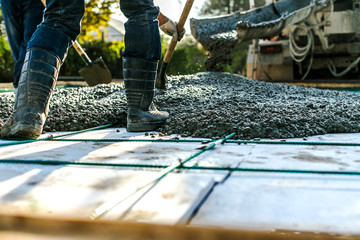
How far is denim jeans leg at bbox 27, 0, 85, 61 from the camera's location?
2.03 metres

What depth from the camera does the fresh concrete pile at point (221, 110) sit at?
2.14 m

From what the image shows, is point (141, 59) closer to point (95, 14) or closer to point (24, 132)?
point (24, 132)

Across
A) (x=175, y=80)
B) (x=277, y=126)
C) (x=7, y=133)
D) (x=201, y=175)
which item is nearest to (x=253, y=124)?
(x=277, y=126)

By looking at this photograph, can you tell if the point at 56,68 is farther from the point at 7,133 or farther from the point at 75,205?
the point at 75,205

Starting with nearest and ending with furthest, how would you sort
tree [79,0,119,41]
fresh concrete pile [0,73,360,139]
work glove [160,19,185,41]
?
1. fresh concrete pile [0,73,360,139]
2. work glove [160,19,185,41]
3. tree [79,0,119,41]

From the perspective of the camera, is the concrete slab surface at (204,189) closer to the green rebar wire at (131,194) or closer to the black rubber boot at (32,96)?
the green rebar wire at (131,194)

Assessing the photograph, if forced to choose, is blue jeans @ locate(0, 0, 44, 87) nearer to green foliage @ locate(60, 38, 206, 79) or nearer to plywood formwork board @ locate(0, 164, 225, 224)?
plywood formwork board @ locate(0, 164, 225, 224)

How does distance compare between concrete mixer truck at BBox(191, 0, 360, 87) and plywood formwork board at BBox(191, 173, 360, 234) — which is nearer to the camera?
plywood formwork board at BBox(191, 173, 360, 234)

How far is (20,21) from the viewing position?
2.78 m

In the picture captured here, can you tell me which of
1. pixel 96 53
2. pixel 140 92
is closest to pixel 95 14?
pixel 96 53

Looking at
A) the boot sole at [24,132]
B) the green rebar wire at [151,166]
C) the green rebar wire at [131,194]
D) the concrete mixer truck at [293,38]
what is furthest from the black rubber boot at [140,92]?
the concrete mixer truck at [293,38]

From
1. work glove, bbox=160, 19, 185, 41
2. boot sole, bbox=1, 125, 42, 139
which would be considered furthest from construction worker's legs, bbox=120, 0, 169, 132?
work glove, bbox=160, 19, 185, 41

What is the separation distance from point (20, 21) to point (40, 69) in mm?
977

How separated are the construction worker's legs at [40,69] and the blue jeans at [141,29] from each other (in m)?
0.26
